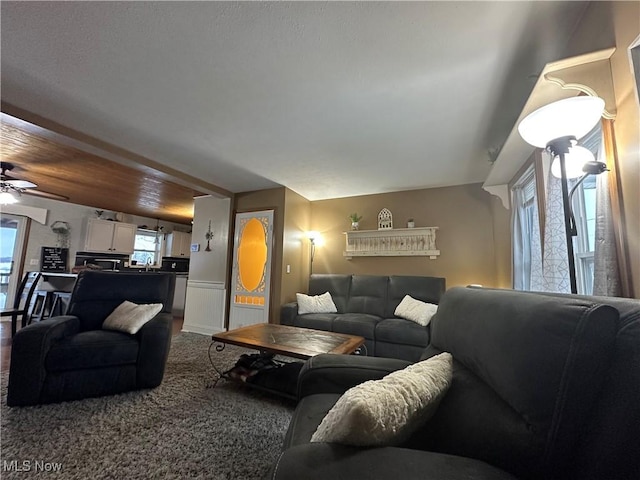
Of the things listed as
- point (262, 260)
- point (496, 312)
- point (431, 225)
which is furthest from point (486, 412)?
point (262, 260)

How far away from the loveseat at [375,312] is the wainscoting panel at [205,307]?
1.29 metres

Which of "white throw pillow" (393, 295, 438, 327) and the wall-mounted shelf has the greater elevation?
the wall-mounted shelf

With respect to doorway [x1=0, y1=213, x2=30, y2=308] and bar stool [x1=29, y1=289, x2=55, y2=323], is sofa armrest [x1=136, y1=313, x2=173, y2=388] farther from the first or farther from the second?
doorway [x1=0, y1=213, x2=30, y2=308]

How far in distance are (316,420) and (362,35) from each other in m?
1.92

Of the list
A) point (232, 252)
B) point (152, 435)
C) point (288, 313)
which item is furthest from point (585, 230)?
point (232, 252)

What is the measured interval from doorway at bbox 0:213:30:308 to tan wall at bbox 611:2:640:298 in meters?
7.82

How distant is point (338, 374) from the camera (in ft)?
4.34

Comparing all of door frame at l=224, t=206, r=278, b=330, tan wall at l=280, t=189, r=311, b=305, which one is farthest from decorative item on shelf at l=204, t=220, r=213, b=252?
tan wall at l=280, t=189, r=311, b=305

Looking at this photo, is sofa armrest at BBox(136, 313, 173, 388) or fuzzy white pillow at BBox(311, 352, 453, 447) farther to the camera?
sofa armrest at BBox(136, 313, 173, 388)

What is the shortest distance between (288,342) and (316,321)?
130 cm

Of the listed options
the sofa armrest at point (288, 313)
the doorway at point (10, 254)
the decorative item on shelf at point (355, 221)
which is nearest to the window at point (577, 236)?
the decorative item on shelf at point (355, 221)

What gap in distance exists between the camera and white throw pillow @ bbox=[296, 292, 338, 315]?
3762 mm

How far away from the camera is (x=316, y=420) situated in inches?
40.8

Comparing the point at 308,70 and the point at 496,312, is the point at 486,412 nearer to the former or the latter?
the point at 496,312
